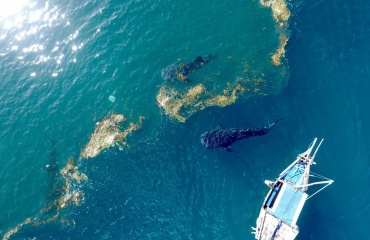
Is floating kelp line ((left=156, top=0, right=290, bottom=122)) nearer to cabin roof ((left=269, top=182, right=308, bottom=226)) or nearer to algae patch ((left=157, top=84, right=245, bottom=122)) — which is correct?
algae patch ((left=157, top=84, right=245, bottom=122))

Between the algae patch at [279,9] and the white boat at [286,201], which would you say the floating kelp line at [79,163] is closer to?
the white boat at [286,201]

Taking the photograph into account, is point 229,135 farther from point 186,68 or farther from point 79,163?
point 79,163

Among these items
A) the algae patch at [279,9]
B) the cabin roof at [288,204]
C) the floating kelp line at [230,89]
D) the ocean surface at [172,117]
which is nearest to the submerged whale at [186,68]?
the ocean surface at [172,117]

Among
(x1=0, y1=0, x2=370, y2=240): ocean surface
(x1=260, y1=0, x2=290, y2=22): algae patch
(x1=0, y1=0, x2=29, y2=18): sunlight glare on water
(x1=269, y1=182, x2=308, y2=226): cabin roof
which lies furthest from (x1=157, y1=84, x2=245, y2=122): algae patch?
(x1=0, y1=0, x2=29, y2=18): sunlight glare on water

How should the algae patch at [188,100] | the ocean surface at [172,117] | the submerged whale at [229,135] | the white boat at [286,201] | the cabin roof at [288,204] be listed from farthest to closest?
1. the algae patch at [188,100]
2. the submerged whale at [229,135]
3. the ocean surface at [172,117]
4. the cabin roof at [288,204]
5. the white boat at [286,201]

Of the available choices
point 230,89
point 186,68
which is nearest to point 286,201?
point 230,89

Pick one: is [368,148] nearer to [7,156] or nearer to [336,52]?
[336,52]
